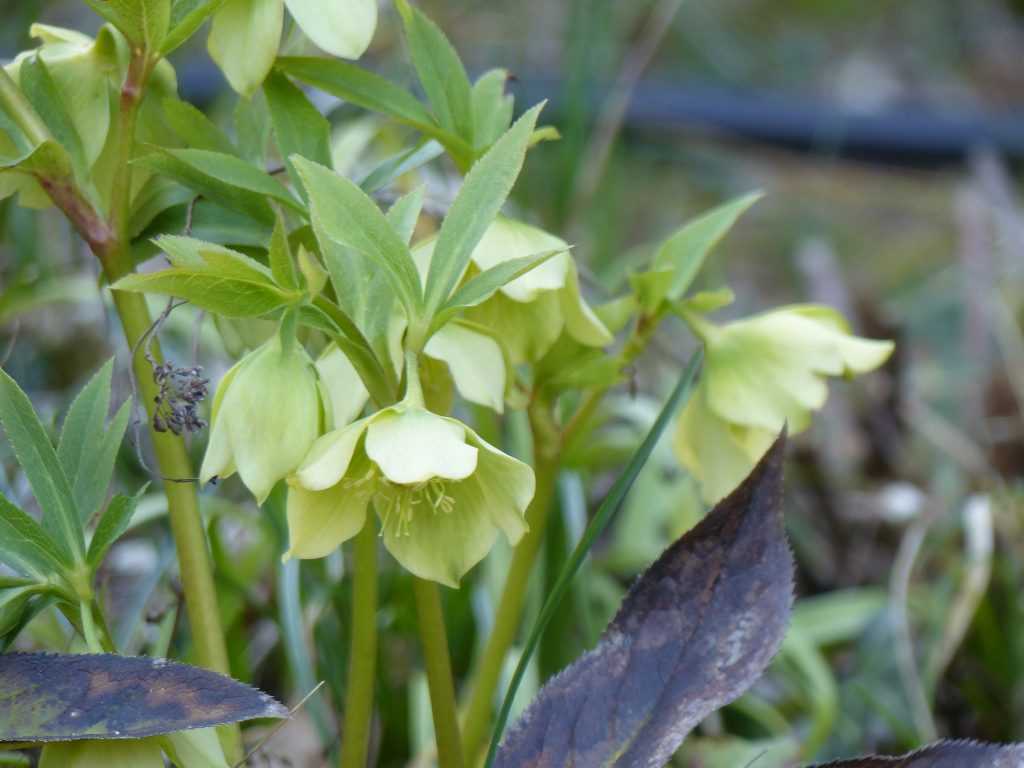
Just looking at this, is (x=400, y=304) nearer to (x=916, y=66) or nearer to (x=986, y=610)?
(x=986, y=610)

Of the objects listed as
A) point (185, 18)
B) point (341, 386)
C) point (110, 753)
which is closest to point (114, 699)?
point (110, 753)

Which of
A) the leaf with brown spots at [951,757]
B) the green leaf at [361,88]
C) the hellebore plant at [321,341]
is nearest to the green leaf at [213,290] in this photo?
the hellebore plant at [321,341]

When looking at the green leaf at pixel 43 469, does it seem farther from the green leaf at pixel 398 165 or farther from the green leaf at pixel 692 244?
the green leaf at pixel 692 244

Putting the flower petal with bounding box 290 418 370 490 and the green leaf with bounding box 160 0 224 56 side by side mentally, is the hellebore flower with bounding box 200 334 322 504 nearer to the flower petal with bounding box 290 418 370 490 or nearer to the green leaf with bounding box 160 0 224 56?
the flower petal with bounding box 290 418 370 490

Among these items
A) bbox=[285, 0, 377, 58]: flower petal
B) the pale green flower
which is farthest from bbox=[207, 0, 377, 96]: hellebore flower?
the pale green flower

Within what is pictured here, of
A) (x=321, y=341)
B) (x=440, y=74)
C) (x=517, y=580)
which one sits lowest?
(x=517, y=580)

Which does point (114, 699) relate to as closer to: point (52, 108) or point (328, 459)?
point (328, 459)

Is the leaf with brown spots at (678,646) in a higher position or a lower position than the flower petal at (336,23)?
lower
